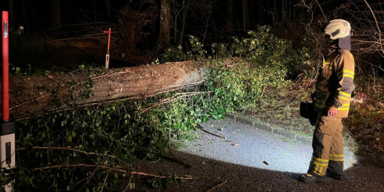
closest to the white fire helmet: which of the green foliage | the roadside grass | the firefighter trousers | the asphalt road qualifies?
the firefighter trousers

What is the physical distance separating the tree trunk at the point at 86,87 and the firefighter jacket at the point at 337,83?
272 centimetres

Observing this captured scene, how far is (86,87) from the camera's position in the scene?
14.8ft

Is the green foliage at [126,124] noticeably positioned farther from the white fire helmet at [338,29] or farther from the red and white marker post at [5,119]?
the white fire helmet at [338,29]

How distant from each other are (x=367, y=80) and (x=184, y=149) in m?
6.74

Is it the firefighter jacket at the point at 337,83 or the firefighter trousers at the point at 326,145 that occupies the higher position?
the firefighter jacket at the point at 337,83

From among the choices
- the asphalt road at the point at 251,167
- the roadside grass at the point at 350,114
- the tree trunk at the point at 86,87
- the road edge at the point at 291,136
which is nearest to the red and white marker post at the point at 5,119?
the tree trunk at the point at 86,87

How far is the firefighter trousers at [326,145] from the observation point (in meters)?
4.06

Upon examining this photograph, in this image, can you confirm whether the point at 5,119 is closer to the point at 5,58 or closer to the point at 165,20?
the point at 5,58

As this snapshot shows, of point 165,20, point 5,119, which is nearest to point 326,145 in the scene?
point 5,119

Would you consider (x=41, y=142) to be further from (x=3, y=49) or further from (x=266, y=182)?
(x=266, y=182)

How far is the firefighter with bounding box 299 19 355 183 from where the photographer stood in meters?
3.87

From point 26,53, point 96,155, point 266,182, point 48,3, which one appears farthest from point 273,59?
point 48,3

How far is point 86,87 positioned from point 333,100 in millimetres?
3223

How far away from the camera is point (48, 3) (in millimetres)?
24500
